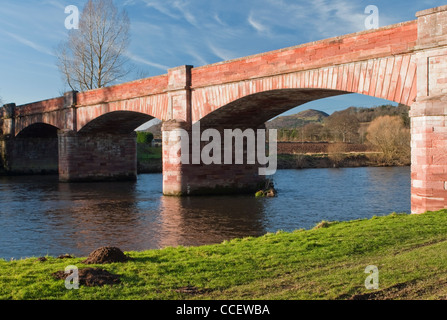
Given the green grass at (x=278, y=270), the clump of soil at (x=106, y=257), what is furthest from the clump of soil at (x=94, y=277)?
the clump of soil at (x=106, y=257)

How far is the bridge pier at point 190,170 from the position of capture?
19797 mm

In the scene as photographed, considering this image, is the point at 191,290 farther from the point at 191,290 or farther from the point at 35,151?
the point at 35,151

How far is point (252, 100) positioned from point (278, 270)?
487 inches

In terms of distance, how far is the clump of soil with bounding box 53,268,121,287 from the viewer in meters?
5.44

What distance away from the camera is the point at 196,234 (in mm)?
12094

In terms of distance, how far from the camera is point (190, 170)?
2031cm

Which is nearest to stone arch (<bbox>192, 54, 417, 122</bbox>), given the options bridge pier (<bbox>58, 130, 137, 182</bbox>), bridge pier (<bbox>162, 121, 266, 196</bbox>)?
bridge pier (<bbox>162, 121, 266, 196</bbox>)

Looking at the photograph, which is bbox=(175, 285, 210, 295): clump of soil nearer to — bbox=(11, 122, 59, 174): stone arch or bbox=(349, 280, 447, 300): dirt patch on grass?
bbox=(349, 280, 447, 300): dirt patch on grass

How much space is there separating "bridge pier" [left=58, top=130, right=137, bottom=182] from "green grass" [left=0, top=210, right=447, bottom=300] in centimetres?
2276

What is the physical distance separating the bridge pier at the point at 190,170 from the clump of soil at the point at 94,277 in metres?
14.0

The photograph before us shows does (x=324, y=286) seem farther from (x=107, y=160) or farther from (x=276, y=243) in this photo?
(x=107, y=160)

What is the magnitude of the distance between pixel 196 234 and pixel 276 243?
4.30 meters

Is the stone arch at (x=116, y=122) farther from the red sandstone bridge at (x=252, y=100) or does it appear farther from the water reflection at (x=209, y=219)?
the water reflection at (x=209, y=219)
